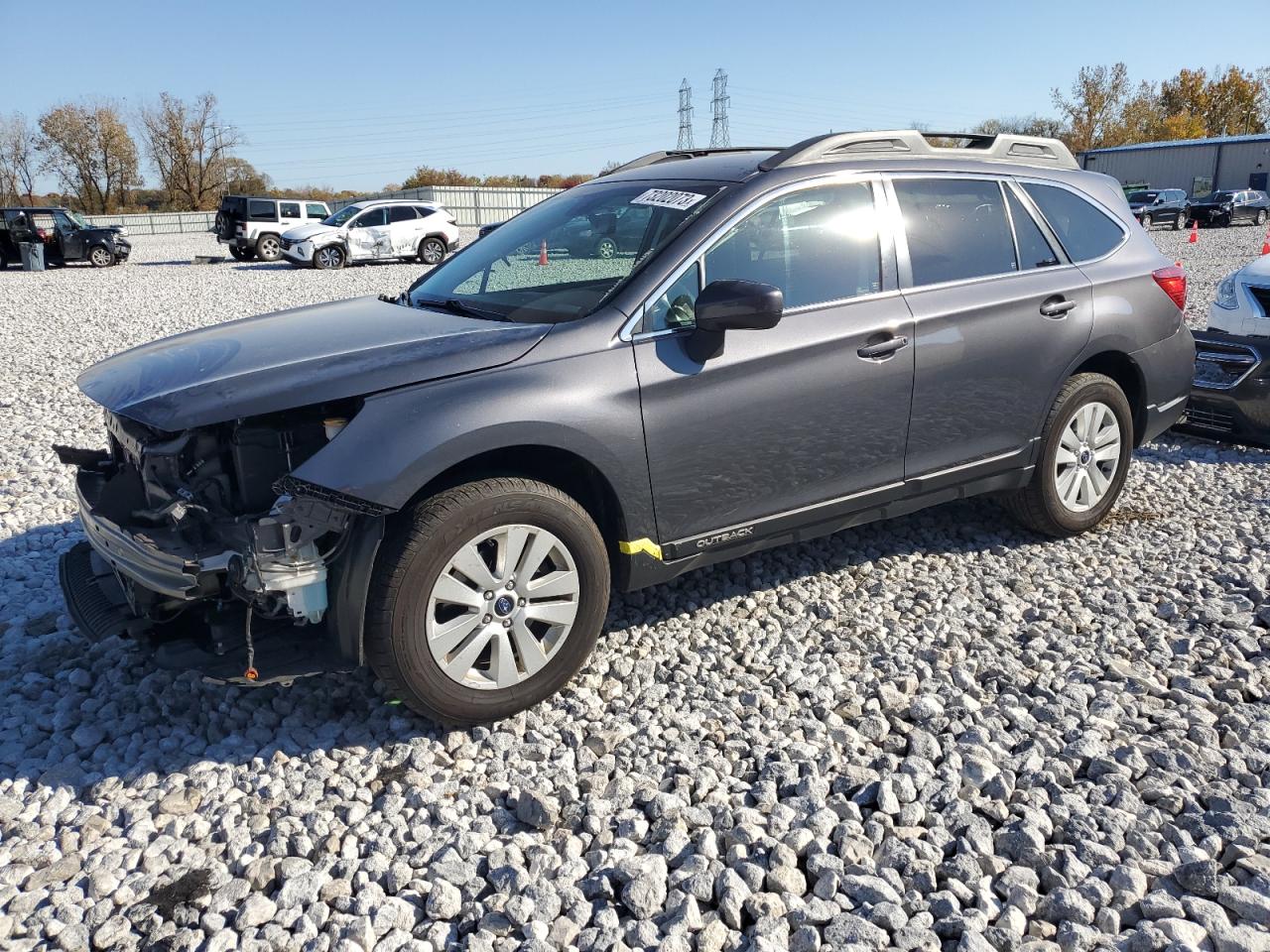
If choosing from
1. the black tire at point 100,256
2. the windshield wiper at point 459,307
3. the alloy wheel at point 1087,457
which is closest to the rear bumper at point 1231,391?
the alloy wheel at point 1087,457

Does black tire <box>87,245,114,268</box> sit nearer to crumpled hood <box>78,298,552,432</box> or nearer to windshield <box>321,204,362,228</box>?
windshield <box>321,204,362,228</box>

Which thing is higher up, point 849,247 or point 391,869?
point 849,247

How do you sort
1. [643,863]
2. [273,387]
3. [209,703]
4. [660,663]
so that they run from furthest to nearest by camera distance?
[660,663] → [209,703] → [273,387] → [643,863]

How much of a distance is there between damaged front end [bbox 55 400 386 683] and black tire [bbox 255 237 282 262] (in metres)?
26.9

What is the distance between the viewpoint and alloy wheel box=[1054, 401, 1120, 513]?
192 inches

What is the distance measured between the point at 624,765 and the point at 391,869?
2.69ft

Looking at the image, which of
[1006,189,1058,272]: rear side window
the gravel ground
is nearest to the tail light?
[1006,189,1058,272]: rear side window

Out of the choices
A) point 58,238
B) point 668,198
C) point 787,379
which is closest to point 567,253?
point 668,198

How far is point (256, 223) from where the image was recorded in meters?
28.3

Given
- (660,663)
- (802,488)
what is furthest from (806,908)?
(802,488)

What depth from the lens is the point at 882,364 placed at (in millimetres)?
4055

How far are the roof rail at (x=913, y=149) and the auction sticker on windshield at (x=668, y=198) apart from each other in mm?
335

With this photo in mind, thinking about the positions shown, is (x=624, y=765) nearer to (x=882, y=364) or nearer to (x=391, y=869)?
(x=391, y=869)

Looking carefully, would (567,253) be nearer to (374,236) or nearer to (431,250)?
(374,236)
